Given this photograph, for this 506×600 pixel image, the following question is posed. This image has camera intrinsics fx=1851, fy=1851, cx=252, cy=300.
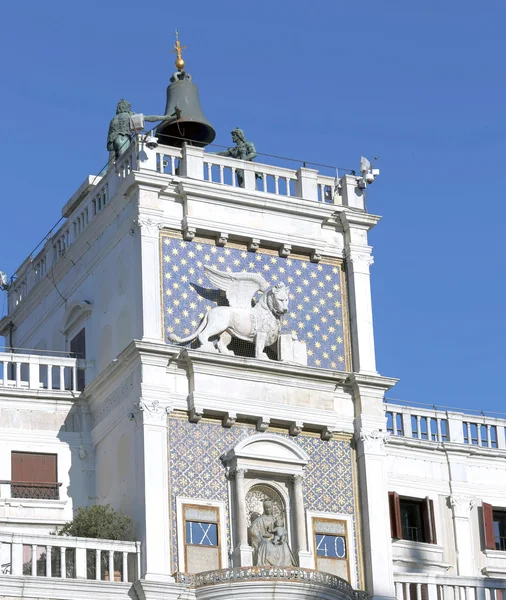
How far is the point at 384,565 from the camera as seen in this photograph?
3728 centimetres

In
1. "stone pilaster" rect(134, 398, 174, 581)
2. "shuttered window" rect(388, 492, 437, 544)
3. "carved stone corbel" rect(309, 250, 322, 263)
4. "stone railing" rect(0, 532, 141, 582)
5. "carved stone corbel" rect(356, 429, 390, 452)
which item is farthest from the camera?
"shuttered window" rect(388, 492, 437, 544)

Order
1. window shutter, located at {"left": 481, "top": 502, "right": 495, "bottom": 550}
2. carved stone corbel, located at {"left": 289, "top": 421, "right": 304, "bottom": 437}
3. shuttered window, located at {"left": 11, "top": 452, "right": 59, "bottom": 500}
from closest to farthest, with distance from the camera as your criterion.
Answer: shuttered window, located at {"left": 11, "top": 452, "right": 59, "bottom": 500} < carved stone corbel, located at {"left": 289, "top": 421, "right": 304, "bottom": 437} < window shutter, located at {"left": 481, "top": 502, "right": 495, "bottom": 550}

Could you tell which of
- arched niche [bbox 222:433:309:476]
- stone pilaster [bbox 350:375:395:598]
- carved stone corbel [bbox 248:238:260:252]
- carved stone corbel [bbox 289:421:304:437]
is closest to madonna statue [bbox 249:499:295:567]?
arched niche [bbox 222:433:309:476]

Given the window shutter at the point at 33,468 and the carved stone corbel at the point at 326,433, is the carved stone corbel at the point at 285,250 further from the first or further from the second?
the window shutter at the point at 33,468

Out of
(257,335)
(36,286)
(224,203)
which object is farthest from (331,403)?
(36,286)

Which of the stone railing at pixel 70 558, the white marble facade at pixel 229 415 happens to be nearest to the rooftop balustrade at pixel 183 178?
the white marble facade at pixel 229 415

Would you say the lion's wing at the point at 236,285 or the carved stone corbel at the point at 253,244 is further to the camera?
the carved stone corbel at the point at 253,244

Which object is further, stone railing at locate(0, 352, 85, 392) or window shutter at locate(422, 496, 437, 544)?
window shutter at locate(422, 496, 437, 544)

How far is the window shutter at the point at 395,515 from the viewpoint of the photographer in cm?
3931

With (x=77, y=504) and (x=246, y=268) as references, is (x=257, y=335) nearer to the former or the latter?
(x=246, y=268)

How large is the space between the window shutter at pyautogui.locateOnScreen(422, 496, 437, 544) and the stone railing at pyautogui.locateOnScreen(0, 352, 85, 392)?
8.00 meters

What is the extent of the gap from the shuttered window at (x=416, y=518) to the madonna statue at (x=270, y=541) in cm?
409

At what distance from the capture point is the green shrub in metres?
35.6

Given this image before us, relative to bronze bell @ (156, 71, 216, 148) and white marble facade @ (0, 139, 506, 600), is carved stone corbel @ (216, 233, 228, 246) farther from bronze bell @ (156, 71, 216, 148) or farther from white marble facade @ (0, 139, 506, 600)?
bronze bell @ (156, 71, 216, 148)
